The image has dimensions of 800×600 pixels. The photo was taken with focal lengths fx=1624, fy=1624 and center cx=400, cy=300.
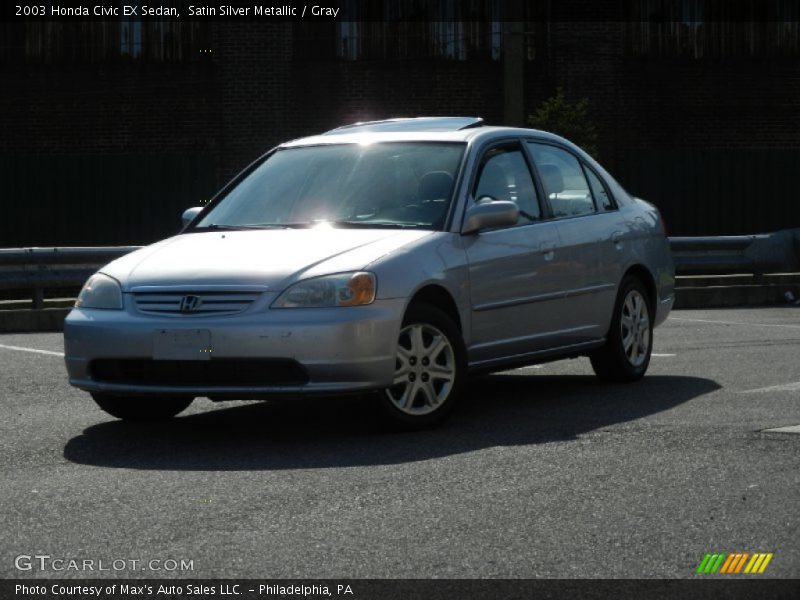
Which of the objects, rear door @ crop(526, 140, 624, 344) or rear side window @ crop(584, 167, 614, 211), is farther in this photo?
rear side window @ crop(584, 167, 614, 211)

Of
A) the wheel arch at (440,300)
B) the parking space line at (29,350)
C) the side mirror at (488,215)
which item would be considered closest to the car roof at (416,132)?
the side mirror at (488,215)

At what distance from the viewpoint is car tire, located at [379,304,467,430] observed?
8.21 meters

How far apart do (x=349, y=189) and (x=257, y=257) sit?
1.15m

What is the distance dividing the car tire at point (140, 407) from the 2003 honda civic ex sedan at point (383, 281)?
1cm

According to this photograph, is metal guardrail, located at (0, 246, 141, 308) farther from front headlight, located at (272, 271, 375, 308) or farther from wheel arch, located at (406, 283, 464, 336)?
front headlight, located at (272, 271, 375, 308)

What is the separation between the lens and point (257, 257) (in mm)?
8188

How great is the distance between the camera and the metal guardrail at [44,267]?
56.5 ft

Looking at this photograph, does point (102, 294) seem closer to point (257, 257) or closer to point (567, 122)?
point (257, 257)

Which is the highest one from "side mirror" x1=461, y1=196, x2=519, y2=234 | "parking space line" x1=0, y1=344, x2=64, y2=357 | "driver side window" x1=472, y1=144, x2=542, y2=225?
"driver side window" x1=472, y1=144, x2=542, y2=225

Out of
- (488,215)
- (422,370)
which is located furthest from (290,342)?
(488,215)

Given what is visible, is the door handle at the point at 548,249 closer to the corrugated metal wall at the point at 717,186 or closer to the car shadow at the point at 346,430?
the car shadow at the point at 346,430

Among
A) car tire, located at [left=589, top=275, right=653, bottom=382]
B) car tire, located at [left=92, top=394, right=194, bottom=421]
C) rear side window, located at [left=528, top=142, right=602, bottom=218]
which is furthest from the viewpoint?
car tire, located at [left=589, top=275, right=653, bottom=382]

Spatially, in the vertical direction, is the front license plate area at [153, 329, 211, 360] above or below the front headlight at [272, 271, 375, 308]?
below

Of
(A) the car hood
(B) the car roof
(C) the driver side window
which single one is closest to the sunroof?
(B) the car roof
